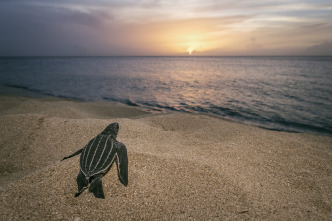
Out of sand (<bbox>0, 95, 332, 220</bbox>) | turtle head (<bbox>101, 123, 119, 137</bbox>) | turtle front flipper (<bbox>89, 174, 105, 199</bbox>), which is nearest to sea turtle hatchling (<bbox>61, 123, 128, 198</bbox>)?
turtle front flipper (<bbox>89, 174, 105, 199</bbox>)

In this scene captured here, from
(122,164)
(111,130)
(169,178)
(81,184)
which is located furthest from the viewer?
(111,130)

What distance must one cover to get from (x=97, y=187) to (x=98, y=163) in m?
0.29

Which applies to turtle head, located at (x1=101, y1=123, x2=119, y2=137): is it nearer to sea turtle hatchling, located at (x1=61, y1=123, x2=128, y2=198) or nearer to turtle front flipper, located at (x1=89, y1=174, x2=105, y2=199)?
sea turtle hatchling, located at (x1=61, y1=123, x2=128, y2=198)

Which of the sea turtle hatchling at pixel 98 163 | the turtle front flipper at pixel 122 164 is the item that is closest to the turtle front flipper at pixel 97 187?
the sea turtle hatchling at pixel 98 163

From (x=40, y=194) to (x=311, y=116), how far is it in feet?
32.4

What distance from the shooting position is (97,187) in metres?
2.20

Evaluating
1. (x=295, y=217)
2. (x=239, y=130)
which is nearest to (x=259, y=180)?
(x=295, y=217)

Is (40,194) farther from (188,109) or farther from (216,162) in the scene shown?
(188,109)

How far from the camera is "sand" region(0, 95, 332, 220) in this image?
211cm

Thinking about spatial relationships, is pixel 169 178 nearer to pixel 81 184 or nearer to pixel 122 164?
pixel 122 164

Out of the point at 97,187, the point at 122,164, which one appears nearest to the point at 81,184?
the point at 97,187

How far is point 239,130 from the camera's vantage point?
506cm

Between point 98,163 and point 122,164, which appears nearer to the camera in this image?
point 98,163

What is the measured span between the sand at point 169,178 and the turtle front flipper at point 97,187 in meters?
0.10
